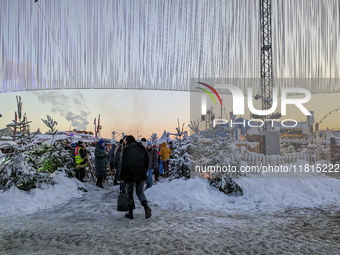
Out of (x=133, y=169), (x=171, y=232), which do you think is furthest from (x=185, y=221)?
(x=133, y=169)

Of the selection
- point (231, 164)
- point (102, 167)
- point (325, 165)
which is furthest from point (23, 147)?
point (325, 165)

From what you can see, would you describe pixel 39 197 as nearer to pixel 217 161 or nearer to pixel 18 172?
pixel 18 172

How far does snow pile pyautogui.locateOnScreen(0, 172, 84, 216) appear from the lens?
6.30 m

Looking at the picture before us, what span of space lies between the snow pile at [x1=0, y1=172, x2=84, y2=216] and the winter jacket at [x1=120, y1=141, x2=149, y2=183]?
2429 millimetres

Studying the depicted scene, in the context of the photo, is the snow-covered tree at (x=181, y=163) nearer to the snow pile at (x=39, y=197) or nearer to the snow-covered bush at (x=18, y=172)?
the snow pile at (x=39, y=197)

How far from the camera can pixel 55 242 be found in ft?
13.4

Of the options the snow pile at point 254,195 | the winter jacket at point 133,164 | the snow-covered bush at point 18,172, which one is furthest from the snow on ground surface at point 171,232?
the snow-covered bush at point 18,172

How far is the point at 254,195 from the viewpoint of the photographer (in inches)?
297

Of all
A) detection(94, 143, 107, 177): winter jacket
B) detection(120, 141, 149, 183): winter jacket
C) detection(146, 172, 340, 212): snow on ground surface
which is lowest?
detection(146, 172, 340, 212): snow on ground surface

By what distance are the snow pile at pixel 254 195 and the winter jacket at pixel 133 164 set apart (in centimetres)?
136

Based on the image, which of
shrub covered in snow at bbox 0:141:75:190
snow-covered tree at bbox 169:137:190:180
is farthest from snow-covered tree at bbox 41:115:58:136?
snow-covered tree at bbox 169:137:190:180

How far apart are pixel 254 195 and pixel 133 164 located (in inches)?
145

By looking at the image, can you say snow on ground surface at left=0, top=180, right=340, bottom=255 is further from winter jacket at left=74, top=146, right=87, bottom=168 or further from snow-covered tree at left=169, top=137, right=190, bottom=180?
winter jacket at left=74, top=146, right=87, bottom=168

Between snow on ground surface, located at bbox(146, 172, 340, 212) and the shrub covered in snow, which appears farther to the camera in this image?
the shrub covered in snow
